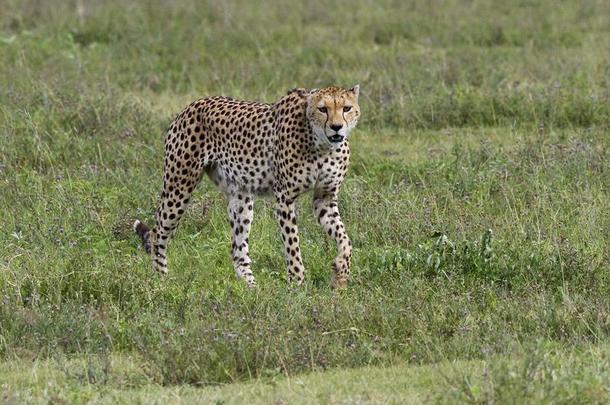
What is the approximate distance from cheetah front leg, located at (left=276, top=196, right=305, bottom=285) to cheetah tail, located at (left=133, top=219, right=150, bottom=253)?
0.91m

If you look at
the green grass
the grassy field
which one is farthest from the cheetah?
the green grass

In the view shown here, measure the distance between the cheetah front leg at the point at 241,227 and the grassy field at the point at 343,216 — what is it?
113 millimetres

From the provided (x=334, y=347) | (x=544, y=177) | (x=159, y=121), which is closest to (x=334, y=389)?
(x=334, y=347)

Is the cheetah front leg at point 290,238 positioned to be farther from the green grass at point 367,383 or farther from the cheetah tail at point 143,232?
the green grass at point 367,383

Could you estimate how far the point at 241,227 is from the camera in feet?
27.6

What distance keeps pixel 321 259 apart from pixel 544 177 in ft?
6.16

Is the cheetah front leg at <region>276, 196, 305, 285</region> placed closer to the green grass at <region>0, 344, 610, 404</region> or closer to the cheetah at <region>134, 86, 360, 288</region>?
the cheetah at <region>134, 86, 360, 288</region>

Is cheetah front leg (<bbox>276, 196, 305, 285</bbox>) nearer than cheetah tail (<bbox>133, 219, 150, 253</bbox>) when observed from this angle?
Yes

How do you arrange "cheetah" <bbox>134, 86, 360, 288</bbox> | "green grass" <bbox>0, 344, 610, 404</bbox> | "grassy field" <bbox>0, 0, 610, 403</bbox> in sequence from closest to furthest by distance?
"green grass" <bbox>0, 344, 610, 404</bbox> → "grassy field" <bbox>0, 0, 610, 403</bbox> → "cheetah" <bbox>134, 86, 360, 288</bbox>

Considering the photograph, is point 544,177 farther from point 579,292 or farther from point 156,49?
point 156,49

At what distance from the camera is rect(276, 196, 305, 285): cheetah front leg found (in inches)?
310

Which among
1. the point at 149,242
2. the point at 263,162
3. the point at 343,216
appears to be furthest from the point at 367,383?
the point at 343,216

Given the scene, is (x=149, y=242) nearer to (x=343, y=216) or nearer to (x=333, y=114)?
(x=343, y=216)

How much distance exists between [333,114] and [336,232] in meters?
0.70
